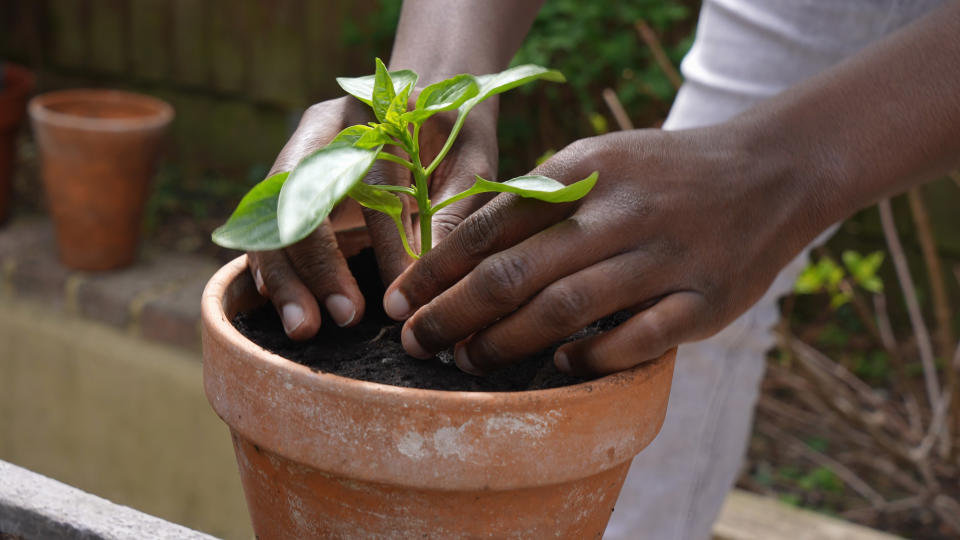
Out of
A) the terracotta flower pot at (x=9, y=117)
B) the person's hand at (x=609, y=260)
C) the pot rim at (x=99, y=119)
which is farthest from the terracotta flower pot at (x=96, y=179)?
the person's hand at (x=609, y=260)

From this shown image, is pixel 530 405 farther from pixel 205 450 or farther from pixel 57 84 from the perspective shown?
pixel 57 84

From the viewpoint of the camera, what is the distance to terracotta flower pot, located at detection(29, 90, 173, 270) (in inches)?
106

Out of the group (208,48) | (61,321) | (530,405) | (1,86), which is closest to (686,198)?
(530,405)

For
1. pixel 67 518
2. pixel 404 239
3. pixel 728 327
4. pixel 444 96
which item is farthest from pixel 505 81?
pixel 728 327

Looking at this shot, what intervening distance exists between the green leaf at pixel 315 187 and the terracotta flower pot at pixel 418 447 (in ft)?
0.43

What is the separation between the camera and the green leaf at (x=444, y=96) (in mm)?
806

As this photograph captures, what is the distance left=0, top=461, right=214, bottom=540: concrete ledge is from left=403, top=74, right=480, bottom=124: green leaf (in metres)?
0.41

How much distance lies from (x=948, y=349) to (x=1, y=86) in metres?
2.70

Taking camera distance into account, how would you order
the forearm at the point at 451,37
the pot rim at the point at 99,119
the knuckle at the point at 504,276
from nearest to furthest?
the knuckle at the point at 504,276 < the forearm at the point at 451,37 < the pot rim at the point at 99,119

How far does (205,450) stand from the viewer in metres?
2.57

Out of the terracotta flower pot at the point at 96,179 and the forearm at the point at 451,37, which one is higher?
the forearm at the point at 451,37

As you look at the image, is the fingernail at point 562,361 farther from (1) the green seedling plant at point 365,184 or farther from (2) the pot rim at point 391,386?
(1) the green seedling plant at point 365,184

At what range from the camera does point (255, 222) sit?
763 millimetres

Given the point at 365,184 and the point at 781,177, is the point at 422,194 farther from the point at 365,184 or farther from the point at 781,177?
the point at 781,177
